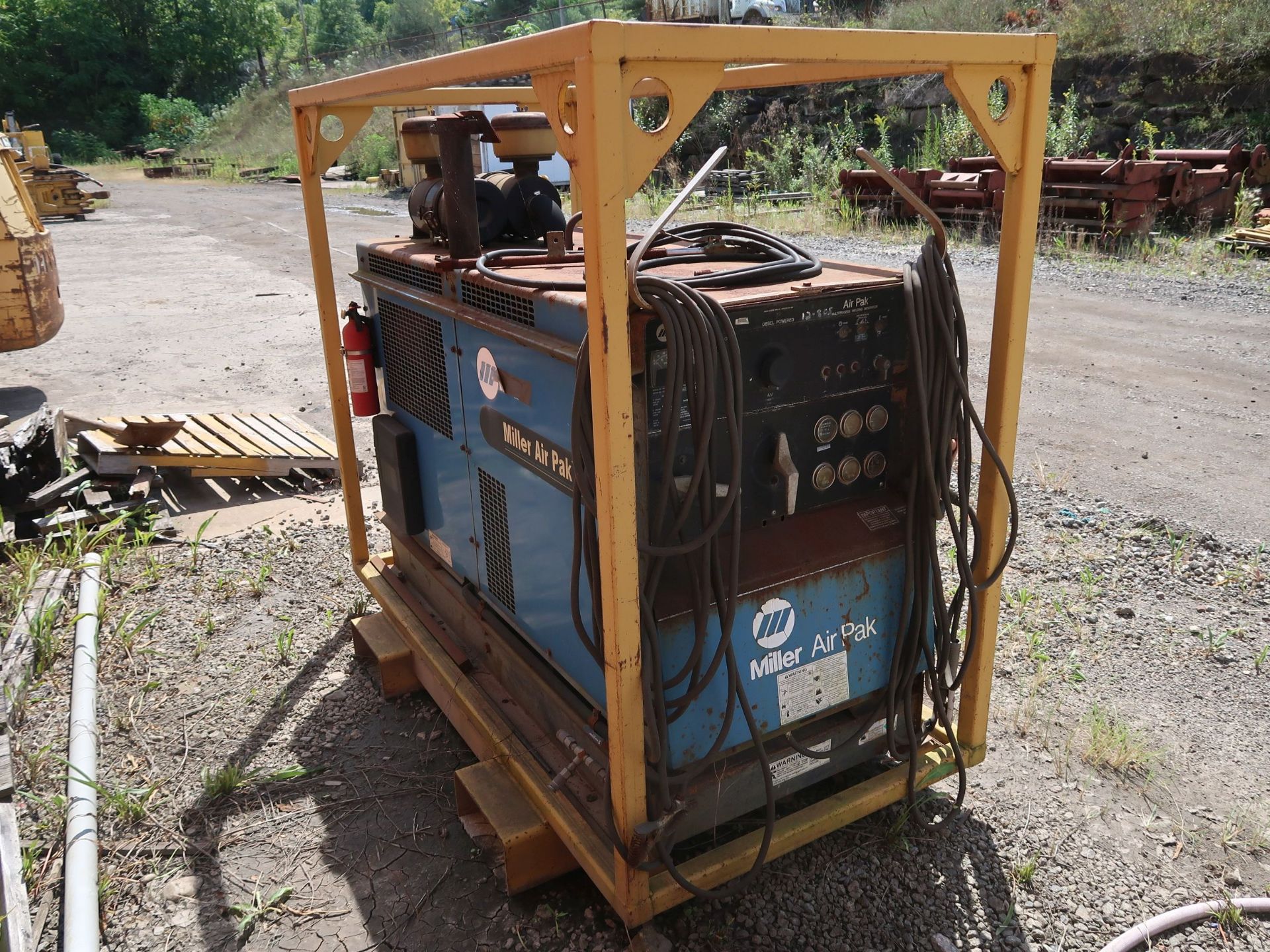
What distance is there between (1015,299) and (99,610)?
3792 millimetres

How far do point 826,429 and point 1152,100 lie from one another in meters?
16.3

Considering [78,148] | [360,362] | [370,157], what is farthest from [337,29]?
[360,362]

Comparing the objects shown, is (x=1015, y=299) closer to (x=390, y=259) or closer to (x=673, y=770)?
(x=673, y=770)

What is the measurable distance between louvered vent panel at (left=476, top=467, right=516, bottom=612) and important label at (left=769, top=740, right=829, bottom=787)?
3.02ft

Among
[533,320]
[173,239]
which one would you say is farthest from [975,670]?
[173,239]

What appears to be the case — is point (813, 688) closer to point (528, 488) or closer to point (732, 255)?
point (528, 488)

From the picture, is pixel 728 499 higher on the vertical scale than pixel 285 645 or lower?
higher

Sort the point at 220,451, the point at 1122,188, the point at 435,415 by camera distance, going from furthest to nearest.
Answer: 1. the point at 1122,188
2. the point at 220,451
3. the point at 435,415

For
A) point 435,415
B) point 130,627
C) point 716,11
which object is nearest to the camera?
point 435,415

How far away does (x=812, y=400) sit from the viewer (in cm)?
236

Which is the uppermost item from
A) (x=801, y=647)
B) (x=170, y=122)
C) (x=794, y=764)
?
(x=170, y=122)

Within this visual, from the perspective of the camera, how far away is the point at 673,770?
88.4 inches

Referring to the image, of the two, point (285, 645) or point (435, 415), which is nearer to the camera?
point (435, 415)

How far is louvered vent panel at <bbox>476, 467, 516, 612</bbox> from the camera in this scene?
2836 millimetres
